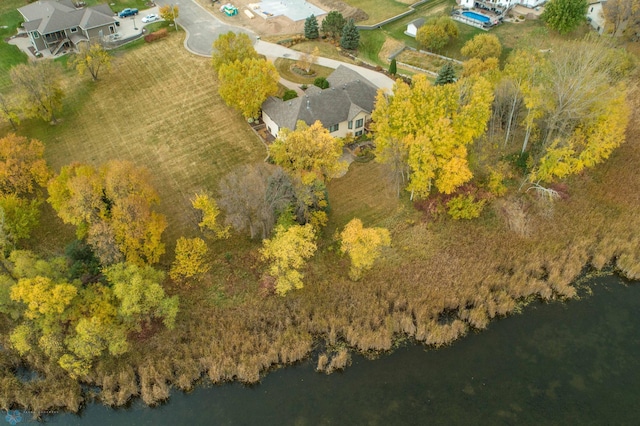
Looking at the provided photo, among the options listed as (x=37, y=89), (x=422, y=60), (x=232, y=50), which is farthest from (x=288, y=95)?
(x=37, y=89)

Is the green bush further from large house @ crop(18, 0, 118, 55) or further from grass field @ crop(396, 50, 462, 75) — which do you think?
large house @ crop(18, 0, 118, 55)

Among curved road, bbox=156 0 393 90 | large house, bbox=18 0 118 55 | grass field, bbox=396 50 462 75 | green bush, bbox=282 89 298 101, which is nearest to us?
green bush, bbox=282 89 298 101

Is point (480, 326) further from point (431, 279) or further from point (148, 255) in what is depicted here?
point (148, 255)

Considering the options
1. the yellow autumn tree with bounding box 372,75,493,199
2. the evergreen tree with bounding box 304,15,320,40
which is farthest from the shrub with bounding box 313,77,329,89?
the yellow autumn tree with bounding box 372,75,493,199

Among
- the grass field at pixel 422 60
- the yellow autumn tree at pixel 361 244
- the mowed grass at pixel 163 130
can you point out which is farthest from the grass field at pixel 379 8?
the yellow autumn tree at pixel 361 244

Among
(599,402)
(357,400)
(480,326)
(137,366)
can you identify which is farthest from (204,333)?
(599,402)
